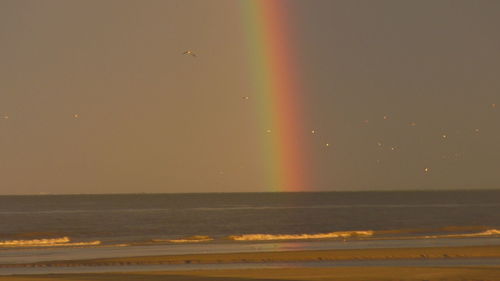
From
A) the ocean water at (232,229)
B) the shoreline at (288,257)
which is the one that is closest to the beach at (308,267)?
the shoreline at (288,257)

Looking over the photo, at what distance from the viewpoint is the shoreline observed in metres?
37.8

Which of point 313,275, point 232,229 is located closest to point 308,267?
point 313,275

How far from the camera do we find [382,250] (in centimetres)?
4241

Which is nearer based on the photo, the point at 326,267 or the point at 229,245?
the point at 326,267

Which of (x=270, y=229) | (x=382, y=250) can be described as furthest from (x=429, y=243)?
(x=270, y=229)

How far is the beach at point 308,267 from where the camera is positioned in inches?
1228

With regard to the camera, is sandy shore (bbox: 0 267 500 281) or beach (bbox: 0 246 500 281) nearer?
sandy shore (bbox: 0 267 500 281)

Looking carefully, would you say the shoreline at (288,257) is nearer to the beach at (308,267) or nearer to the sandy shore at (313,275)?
the beach at (308,267)

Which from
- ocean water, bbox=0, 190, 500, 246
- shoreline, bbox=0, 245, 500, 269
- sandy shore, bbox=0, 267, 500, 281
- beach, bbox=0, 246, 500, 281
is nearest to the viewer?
sandy shore, bbox=0, 267, 500, 281

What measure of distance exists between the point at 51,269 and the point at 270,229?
50765 mm

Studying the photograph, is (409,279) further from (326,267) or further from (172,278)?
(172,278)

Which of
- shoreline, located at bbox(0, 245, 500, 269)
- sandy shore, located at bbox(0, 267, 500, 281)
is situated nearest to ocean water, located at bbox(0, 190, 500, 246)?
shoreline, located at bbox(0, 245, 500, 269)

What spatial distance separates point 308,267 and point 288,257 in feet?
14.7

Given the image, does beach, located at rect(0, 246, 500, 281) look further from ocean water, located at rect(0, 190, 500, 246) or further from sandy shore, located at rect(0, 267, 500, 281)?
ocean water, located at rect(0, 190, 500, 246)
